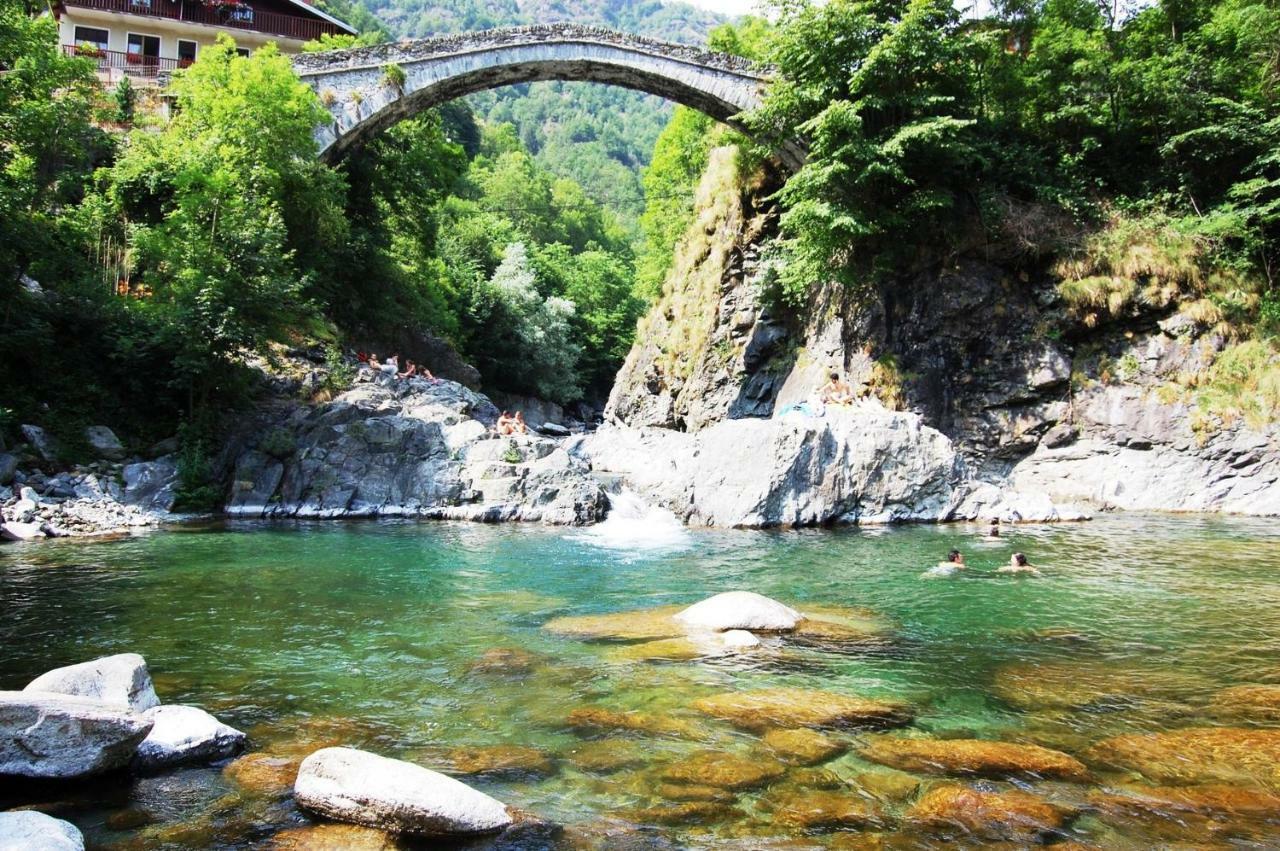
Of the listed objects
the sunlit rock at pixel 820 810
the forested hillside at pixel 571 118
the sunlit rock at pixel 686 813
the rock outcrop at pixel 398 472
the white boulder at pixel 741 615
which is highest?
the forested hillside at pixel 571 118

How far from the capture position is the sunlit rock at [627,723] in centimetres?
540

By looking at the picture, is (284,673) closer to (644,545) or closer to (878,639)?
(878,639)

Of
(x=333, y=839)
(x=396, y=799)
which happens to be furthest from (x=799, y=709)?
(x=333, y=839)

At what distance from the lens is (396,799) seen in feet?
13.2

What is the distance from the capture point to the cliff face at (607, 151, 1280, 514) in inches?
712

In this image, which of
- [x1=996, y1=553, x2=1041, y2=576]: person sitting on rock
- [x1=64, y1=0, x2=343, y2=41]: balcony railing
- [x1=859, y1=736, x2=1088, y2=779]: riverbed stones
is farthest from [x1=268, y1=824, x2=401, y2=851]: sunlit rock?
[x1=64, y1=0, x2=343, y2=41]: balcony railing

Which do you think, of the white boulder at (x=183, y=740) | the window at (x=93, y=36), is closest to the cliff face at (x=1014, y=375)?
the white boulder at (x=183, y=740)

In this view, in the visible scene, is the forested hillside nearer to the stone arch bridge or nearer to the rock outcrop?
the stone arch bridge

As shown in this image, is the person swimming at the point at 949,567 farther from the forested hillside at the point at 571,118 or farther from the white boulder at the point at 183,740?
the forested hillside at the point at 571,118

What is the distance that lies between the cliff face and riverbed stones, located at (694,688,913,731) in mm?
13090

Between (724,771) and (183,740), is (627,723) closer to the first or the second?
(724,771)

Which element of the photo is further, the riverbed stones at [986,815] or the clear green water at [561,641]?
the clear green water at [561,641]

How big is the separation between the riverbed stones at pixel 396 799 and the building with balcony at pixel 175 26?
4038cm

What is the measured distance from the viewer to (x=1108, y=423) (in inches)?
766
